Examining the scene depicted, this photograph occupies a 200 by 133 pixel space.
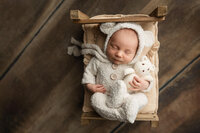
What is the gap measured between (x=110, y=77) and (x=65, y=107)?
507 millimetres

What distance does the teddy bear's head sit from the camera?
96 centimetres

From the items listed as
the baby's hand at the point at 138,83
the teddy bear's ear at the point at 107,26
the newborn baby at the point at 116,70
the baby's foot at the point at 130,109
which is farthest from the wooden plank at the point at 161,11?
the baby's foot at the point at 130,109

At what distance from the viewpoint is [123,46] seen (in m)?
0.92

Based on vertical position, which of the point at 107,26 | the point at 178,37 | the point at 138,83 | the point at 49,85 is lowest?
the point at 49,85

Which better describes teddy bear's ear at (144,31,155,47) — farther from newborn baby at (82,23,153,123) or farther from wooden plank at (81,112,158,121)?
wooden plank at (81,112,158,121)

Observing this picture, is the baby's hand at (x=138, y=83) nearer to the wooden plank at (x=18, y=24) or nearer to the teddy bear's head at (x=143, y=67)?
the teddy bear's head at (x=143, y=67)

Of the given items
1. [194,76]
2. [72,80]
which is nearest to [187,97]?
[194,76]

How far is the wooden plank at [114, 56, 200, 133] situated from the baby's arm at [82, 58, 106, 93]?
528 mm

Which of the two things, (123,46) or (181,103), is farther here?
(181,103)

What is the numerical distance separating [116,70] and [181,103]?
601mm

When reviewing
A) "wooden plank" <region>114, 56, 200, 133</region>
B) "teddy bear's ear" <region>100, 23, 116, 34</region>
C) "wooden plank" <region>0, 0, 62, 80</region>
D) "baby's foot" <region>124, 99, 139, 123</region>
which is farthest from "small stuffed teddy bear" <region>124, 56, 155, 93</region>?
"wooden plank" <region>0, 0, 62, 80</region>

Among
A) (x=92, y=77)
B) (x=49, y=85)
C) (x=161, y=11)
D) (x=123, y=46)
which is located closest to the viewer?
(x=161, y=11)

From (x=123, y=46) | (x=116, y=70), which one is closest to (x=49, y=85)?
(x=116, y=70)

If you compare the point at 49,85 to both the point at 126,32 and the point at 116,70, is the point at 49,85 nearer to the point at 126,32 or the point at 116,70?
the point at 116,70
